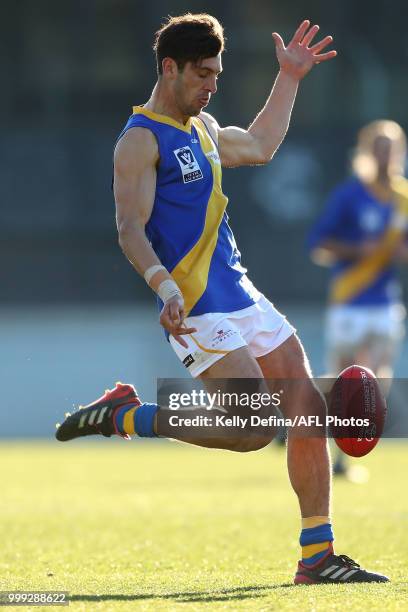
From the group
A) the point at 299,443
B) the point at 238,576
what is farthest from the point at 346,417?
the point at 238,576

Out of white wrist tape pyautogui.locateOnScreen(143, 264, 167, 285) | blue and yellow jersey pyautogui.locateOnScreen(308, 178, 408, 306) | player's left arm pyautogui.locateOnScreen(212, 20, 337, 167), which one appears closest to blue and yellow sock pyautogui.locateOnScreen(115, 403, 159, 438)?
white wrist tape pyautogui.locateOnScreen(143, 264, 167, 285)

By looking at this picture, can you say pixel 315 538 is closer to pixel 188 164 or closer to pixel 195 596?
pixel 195 596

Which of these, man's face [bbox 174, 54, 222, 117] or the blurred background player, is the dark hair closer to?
man's face [bbox 174, 54, 222, 117]

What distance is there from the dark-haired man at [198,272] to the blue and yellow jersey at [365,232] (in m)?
6.14

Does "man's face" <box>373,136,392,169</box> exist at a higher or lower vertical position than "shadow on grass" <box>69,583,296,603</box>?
higher

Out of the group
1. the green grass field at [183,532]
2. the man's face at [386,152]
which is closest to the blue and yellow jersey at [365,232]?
the man's face at [386,152]

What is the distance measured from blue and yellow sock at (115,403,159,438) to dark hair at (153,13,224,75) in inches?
56.7

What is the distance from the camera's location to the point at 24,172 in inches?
758

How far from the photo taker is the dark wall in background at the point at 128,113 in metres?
19.0

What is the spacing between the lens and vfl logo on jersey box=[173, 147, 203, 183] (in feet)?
21.2

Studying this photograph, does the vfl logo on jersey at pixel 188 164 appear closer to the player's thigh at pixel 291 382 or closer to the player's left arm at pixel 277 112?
the player's left arm at pixel 277 112

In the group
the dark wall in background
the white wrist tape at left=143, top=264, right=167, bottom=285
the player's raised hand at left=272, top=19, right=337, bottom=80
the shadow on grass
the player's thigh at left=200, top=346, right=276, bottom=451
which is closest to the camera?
the shadow on grass

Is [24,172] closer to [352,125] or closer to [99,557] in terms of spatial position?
[352,125]

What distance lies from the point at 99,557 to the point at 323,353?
12.2m
